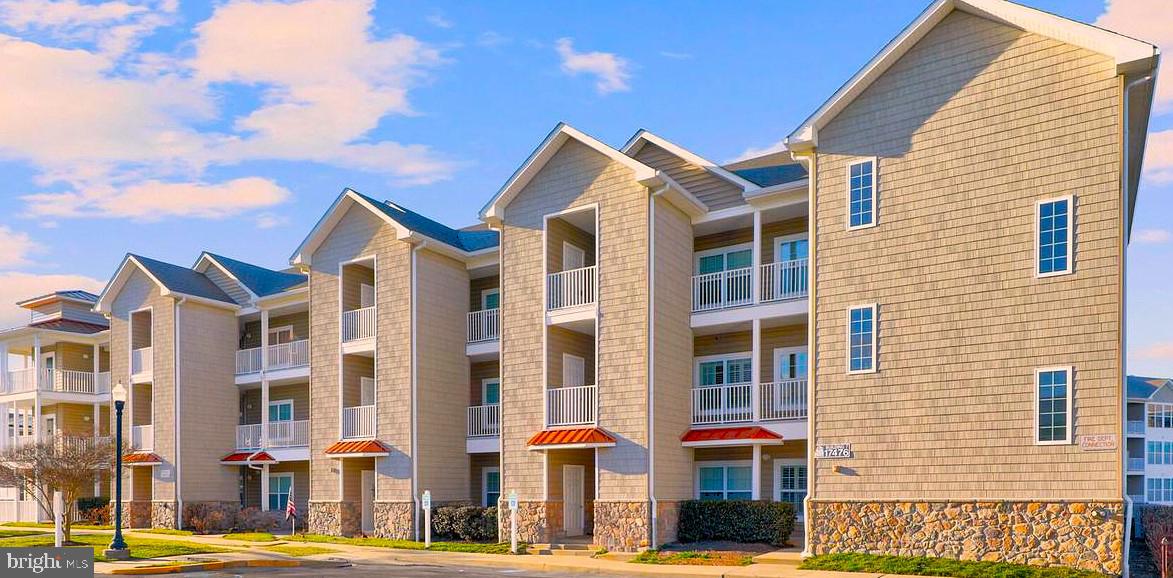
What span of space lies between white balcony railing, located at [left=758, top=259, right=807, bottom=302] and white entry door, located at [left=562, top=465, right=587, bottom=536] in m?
7.33

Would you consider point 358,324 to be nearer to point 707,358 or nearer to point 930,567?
point 707,358

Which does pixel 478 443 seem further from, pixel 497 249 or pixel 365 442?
pixel 497 249

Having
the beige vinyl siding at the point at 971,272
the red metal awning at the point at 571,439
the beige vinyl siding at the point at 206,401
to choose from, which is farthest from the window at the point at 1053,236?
the beige vinyl siding at the point at 206,401

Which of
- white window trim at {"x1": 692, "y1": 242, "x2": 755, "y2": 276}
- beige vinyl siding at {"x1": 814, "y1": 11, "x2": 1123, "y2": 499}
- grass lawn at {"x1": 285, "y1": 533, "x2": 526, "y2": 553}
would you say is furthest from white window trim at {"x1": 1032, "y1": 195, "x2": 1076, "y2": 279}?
grass lawn at {"x1": 285, "y1": 533, "x2": 526, "y2": 553}

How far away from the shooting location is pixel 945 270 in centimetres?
2133

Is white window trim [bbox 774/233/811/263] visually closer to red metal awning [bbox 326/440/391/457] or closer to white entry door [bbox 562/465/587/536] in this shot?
white entry door [bbox 562/465/587/536]

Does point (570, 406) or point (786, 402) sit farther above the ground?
point (786, 402)

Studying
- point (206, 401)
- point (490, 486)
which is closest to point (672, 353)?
point (490, 486)

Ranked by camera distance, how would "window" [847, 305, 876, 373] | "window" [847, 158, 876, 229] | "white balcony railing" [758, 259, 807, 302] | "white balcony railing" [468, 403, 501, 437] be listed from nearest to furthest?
"window" [847, 305, 876, 373] → "window" [847, 158, 876, 229] → "white balcony railing" [758, 259, 807, 302] → "white balcony railing" [468, 403, 501, 437]

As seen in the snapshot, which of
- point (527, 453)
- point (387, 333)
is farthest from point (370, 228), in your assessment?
point (527, 453)

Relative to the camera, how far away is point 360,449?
3031 cm

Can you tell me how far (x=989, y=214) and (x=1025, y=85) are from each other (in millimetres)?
2769

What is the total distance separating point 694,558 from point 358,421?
1340cm

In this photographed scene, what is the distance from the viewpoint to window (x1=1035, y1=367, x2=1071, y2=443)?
64.0 feet
